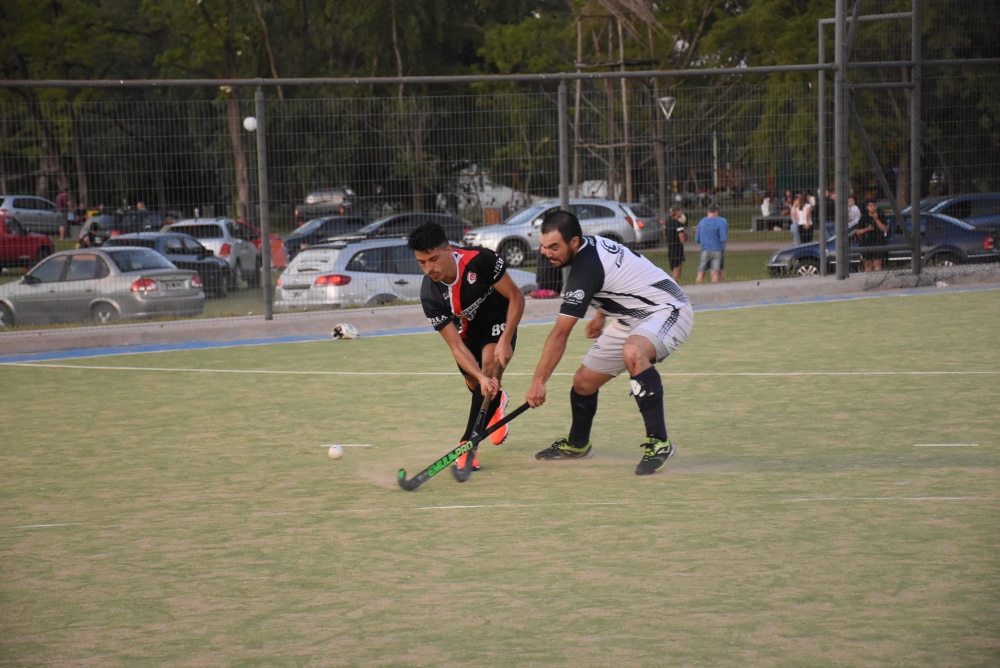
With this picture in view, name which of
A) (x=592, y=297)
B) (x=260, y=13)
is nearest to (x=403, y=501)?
(x=592, y=297)

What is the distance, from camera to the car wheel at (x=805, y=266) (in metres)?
19.7

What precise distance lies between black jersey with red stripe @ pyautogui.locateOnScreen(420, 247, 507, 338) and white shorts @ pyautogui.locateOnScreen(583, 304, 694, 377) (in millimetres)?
765

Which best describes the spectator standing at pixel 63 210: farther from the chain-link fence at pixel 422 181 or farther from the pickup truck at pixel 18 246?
the pickup truck at pixel 18 246

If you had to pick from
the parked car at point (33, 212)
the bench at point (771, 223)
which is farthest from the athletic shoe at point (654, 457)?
the bench at point (771, 223)

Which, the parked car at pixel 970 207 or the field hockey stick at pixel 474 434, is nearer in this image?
the field hockey stick at pixel 474 434

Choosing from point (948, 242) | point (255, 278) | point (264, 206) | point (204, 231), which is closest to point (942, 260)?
point (948, 242)

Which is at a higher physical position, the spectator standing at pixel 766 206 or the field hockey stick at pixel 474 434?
the spectator standing at pixel 766 206

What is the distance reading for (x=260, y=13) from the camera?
42281 mm

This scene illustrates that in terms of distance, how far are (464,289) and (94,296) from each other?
392 inches

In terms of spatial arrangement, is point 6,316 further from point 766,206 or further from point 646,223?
point 766,206

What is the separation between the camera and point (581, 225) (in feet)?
64.1

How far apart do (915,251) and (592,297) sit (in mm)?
12388

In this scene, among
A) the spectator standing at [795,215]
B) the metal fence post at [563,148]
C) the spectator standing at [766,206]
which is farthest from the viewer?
the spectator standing at [795,215]

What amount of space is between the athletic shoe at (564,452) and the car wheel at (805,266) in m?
12.3
